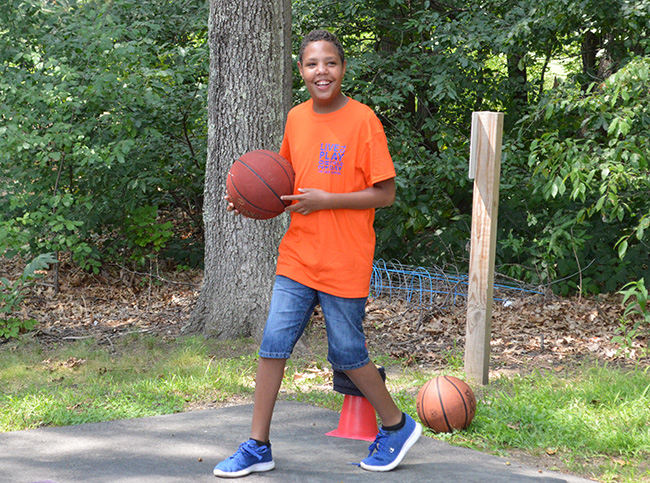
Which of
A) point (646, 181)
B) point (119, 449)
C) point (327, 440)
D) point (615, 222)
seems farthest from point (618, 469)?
point (615, 222)

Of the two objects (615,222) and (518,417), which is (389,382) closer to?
(518,417)

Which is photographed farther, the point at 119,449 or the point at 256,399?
the point at 119,449

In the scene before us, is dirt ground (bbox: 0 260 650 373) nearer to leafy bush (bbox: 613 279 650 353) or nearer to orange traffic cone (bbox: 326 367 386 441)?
leafy bush (bbox: 613 279 650 353)

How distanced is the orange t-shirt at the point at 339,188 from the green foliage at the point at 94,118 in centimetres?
406

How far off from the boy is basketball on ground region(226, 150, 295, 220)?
8 cm

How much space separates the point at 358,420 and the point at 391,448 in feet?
1.75

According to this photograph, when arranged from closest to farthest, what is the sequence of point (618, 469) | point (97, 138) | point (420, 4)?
point (618, 469) < point (97, 138) < point (420, 4)

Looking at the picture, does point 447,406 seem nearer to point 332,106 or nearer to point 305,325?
point 305,325

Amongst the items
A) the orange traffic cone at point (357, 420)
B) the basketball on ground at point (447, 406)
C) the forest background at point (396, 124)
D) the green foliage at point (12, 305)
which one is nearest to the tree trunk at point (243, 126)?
the green foliage at point (12, 305)

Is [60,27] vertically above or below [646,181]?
above

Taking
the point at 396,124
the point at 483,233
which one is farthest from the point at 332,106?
the point at 396,124

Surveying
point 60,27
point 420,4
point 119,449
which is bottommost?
point 119,449

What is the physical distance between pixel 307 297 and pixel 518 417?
177cm

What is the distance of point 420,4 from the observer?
994cm
